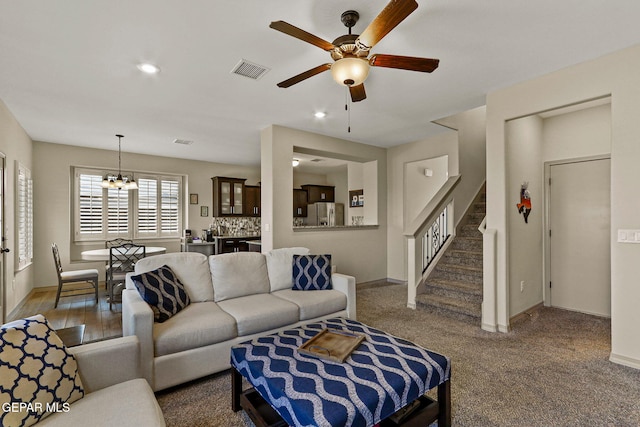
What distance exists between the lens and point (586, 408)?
208cm

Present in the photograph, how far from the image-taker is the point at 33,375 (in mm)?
1314

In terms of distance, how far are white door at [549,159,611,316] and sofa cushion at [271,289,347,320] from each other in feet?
10.8

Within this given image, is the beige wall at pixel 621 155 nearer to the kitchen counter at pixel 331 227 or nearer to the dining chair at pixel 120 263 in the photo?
the kitchen counter at pixel 331 227

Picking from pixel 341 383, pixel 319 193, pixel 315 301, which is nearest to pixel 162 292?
pixel 315 301

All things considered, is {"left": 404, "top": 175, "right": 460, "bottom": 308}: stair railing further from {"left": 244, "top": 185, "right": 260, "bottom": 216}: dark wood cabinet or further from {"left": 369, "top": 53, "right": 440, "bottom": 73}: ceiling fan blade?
{"left": 244, "top": 185, "right": 260, "bottom": 216}: dark wood cabinet

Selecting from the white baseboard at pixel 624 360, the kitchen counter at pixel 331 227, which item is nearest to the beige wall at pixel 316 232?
the kitchen counter at pixel 331 227

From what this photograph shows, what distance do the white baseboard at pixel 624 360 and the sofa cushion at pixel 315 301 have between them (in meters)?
2.42

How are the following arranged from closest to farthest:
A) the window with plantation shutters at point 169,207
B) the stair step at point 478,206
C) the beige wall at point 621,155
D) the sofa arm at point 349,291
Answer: the beige wall at point 621,155
the sofa arm at point 349,291
the stair step at point 478,206
the window with plantation shutters at point 169,207

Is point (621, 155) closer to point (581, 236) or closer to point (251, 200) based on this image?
point (581, 236)

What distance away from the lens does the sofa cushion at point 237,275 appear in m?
3.15

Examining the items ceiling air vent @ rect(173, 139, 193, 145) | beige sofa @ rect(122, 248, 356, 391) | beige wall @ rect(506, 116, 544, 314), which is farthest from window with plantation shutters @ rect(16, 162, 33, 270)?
beige wall @ rect(506, 116, 544, 314)

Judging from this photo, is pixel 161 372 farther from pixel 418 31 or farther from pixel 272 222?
pixel 418 31

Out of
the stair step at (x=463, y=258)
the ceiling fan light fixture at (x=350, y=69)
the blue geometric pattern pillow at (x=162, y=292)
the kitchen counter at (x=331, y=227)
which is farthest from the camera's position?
the kitchen counter at (x=331, y=227)

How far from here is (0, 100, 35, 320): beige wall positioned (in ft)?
12.3
